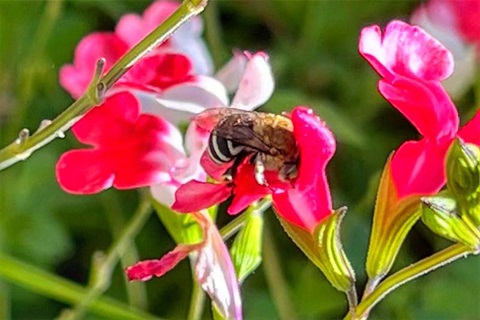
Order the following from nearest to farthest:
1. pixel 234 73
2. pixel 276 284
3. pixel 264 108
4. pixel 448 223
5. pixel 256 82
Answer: pixel 448 223 < pixel 256 82 < pixel 234 73 < pixel 276 284 < pixel 264 108

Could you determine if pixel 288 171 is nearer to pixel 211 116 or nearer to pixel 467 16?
pixel 211 116

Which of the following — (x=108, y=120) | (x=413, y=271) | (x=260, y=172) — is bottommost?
(x=413, y=271)

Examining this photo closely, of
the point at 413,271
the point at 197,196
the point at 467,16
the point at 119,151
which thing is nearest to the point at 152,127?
the point at 119,151

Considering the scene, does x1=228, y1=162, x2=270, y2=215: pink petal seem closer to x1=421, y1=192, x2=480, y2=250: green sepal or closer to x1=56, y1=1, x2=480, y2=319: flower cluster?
x1=56, y1=1, x2=480, y2=319: flower cluster

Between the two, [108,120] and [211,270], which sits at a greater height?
[108,120]

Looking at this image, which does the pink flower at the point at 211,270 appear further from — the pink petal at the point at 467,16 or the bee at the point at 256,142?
the pink petal at the point at 467,16

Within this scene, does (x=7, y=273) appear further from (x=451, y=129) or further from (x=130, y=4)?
(x=130, y=4)

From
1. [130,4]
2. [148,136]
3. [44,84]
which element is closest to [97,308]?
[148,136]
